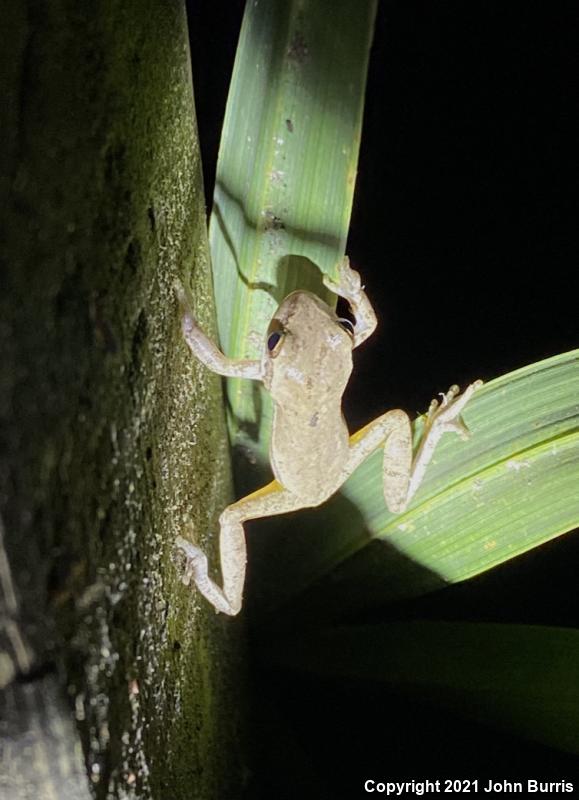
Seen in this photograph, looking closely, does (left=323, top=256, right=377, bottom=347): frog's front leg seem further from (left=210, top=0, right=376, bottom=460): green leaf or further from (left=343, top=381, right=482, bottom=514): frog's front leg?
(left=343, top=381, right=482, bottom=514): frog's front leg

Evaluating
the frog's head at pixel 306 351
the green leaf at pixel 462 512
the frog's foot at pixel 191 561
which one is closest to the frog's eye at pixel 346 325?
the frog's head at pixel 306 351

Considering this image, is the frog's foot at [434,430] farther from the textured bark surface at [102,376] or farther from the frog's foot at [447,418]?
the textured bark surface at [102,376]

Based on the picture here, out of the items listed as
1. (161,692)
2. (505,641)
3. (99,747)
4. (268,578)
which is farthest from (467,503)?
(99,747)

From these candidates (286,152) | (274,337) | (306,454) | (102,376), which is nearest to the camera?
(102,376)

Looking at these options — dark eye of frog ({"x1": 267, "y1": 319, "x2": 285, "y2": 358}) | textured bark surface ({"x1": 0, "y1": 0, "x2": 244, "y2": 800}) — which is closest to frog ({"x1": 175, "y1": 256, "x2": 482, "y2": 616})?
dark eye of frog ({"x1": 267, "y1": 319, "x2": 285, "y2": 358})

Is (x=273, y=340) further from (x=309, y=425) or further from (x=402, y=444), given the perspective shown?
(x=402, y=444)

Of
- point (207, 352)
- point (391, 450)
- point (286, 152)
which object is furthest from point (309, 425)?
point (286, 152)
